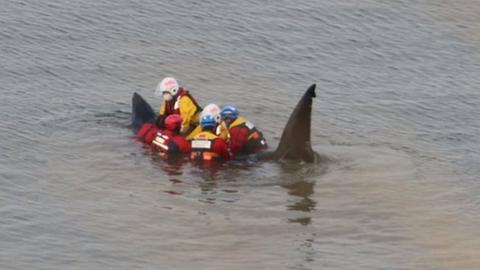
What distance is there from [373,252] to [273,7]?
45.8ft

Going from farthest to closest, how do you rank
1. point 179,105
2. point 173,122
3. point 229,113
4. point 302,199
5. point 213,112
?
point 179,105, point 173,122, point 229,113, point 213,112, point 302,199

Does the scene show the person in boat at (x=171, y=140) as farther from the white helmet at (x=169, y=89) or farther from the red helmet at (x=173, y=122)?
the white helmet at (x=169, y=89)

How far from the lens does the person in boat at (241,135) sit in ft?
79.8

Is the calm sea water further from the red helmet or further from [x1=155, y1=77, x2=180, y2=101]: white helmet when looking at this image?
[x1=155, y1=77, x2=180, y2=101]: white helmet

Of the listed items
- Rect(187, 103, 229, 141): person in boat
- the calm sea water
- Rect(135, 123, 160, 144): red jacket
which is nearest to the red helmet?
Rect(135, 123, 160, 144): red jacket

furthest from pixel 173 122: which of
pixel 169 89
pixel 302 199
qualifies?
pixel 302 199

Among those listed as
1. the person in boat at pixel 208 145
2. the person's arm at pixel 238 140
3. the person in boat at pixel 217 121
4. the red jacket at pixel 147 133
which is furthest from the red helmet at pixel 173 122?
the person's arm at pixel 238 140

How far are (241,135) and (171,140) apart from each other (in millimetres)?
1169

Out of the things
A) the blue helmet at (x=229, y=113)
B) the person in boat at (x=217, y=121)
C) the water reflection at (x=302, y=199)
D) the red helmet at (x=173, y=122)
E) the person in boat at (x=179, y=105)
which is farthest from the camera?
the person in boat at (x=179, y=105)

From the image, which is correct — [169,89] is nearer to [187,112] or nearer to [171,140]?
[187,112]

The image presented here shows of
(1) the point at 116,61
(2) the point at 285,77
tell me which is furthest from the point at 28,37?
(2) the point at 285,77

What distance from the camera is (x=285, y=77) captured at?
29.3m

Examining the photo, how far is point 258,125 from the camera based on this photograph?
26531mm

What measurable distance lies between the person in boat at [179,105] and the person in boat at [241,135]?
604 millimetres
